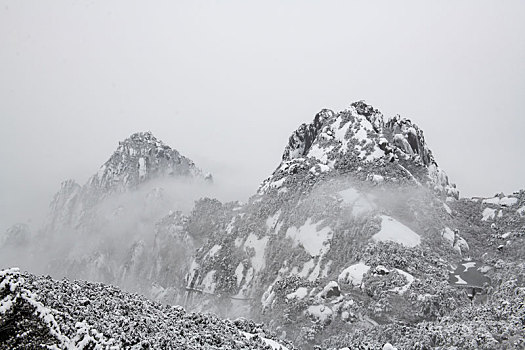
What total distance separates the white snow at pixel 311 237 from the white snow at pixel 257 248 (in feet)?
36.1

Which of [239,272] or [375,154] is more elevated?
[375,154]

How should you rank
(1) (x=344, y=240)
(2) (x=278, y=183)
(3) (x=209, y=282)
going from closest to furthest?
(1) (x=344, y=240) → (3) (x=209, y=282) → (2) (x=278, y=183)

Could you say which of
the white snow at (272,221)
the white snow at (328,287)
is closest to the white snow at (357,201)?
the white snow at (272,221)

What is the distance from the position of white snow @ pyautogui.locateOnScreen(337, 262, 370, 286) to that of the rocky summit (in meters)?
0.26

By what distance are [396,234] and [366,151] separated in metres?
38.0

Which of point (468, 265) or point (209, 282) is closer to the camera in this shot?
point (468, 265)

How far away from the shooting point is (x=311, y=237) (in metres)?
119

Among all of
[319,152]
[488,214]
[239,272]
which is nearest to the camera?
[488,214]

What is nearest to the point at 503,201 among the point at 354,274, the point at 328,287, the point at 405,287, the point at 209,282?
the point at 354,274

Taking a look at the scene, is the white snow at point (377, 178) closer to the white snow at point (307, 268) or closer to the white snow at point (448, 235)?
the white snow at point (448, 235)

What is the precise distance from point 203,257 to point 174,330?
10390cm

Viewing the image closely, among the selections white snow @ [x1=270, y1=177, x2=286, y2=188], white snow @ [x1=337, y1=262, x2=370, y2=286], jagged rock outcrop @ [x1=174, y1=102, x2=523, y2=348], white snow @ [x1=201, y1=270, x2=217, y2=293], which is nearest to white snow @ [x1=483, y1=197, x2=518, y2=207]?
jagged rock outcrop @ [x1=174, y1=102, x2=523, y2=348]

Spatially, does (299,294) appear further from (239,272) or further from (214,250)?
(214,250)

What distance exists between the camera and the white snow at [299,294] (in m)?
92.9
